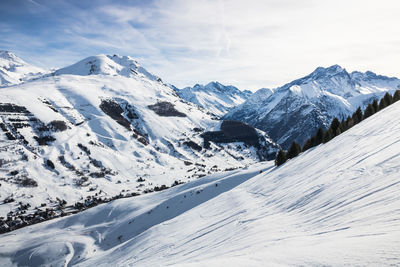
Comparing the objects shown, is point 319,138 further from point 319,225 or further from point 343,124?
point 319,225

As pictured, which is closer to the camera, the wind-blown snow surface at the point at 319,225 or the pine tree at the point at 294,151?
the wind-blown snow surface at the point at 319,225

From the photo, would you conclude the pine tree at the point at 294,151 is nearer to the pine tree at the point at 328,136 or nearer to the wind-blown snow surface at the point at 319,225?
the pine tree at the point at 328,136

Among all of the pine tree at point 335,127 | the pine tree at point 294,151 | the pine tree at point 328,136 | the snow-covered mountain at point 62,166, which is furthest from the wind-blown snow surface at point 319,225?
the snow-covered mountain at point 62,166

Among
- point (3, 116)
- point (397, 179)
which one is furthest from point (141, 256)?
point (3, 116)

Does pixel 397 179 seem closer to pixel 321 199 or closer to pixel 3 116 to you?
pixel 321 199

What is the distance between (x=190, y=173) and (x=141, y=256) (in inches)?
5764

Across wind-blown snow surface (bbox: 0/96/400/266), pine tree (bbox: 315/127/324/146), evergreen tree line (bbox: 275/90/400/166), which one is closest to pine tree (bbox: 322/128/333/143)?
evergreen tree line (bbox: 275/90/400/166)

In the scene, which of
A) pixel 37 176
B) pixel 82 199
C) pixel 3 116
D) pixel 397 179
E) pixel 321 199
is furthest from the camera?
pixel 3 116

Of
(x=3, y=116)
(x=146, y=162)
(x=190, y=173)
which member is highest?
(x=3, y=116)

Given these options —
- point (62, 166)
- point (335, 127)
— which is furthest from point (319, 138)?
point (62, 166)

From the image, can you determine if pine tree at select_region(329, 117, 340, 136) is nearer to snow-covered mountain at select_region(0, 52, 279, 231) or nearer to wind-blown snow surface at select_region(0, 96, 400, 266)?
wind-blown snow surface at select_region(0, 96, 400, 266)

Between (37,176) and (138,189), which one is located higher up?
(37,176)

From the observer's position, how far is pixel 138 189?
5349 inches

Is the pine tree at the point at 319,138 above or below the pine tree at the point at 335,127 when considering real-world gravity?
below
